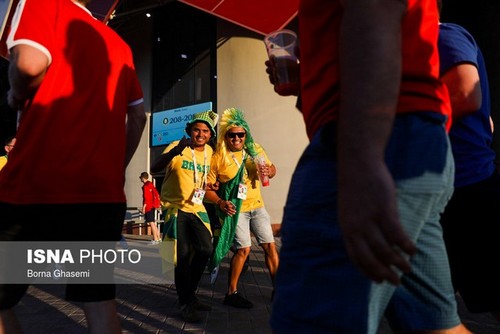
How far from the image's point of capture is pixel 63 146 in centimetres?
192

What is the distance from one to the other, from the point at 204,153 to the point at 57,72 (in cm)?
284

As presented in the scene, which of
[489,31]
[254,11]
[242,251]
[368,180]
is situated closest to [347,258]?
[368,180]

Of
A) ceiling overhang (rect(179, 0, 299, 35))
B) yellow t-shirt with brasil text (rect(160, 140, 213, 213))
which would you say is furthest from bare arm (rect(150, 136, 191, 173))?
ceiling overhang (rect(179, 0, 299, 35))

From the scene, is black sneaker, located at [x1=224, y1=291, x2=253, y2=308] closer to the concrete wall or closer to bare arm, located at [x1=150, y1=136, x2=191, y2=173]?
bare arm, located at [x1=150, y1=136, x2=191, y2=173]

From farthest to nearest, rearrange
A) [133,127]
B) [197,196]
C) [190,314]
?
[197,196] → [190,314] → [133,127]

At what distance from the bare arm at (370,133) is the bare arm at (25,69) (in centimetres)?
141

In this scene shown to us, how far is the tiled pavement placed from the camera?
12.5 ft

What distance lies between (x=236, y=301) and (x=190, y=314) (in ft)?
2.16

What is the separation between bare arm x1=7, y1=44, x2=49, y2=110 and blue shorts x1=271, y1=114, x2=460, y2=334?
4.38ft

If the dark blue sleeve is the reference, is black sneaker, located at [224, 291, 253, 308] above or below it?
below

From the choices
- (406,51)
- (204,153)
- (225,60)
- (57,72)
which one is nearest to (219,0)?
(225,60)

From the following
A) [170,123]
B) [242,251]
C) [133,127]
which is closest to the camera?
[133,127]

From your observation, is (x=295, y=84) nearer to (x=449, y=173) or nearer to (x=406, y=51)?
(x=406, y=51)

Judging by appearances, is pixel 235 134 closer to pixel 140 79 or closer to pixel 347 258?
pixel 347 258
